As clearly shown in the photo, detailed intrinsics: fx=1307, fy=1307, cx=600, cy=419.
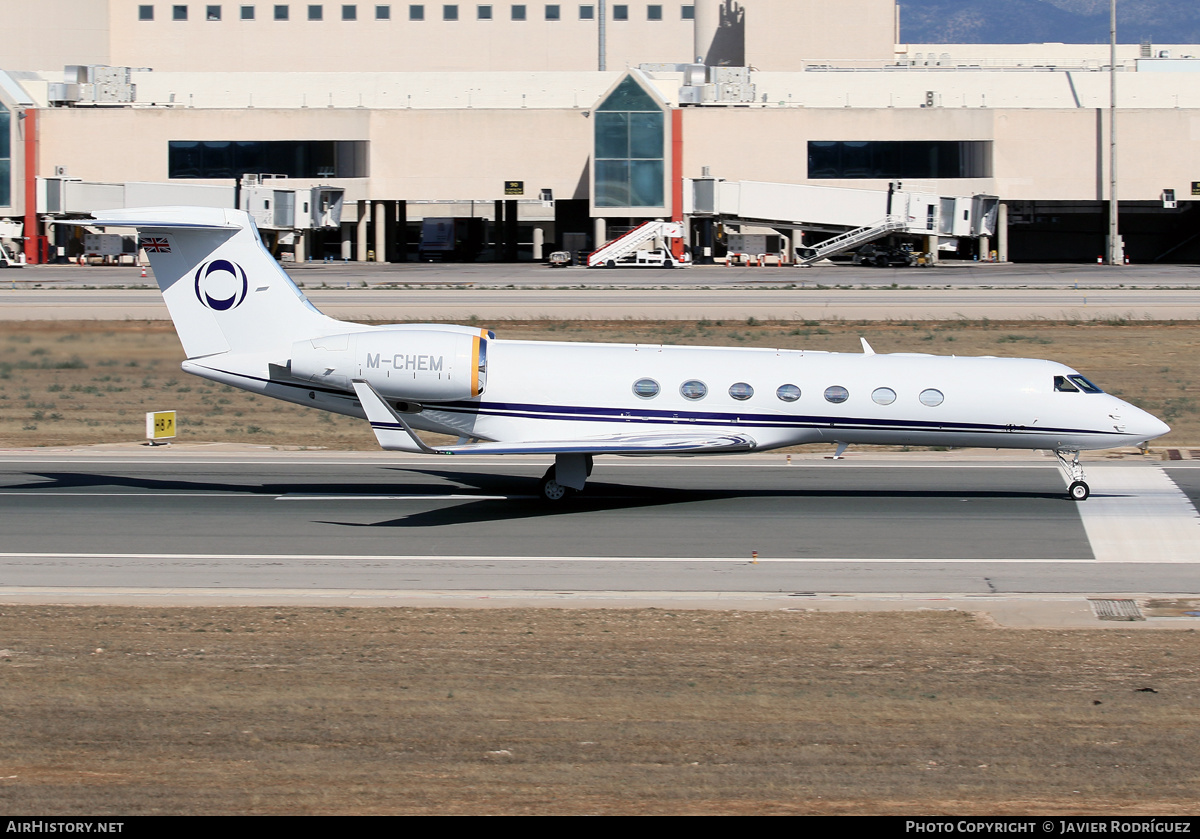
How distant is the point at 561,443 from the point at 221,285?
22.8 ft

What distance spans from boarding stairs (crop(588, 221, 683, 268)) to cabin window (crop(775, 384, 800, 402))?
191 feet

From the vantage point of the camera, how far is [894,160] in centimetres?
8944

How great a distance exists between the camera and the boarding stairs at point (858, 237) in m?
83.8

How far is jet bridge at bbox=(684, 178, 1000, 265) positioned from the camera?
83.9m

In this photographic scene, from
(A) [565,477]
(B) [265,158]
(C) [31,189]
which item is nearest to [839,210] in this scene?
(B) [265,158]

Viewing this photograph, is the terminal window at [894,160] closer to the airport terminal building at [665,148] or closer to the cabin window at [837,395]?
the airport terminal building at [665,148]

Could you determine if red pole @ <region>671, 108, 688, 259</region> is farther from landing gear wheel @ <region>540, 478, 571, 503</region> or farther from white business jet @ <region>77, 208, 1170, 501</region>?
landing gear wheel @ <region>540, 478, 571, 503</region>

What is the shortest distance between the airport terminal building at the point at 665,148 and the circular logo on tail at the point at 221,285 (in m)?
61.1

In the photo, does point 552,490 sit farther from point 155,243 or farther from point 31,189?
point 31,189

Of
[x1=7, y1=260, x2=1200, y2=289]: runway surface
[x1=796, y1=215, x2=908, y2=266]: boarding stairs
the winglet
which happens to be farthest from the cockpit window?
[x1=796, y1=215, x2=908, y2=266]: boarding stairs

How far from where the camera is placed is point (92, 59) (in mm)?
106750

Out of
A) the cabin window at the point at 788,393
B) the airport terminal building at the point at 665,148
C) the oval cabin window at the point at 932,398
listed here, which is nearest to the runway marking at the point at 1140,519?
the oval cabin window at the point at 932,398

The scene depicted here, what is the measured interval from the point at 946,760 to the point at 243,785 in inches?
235

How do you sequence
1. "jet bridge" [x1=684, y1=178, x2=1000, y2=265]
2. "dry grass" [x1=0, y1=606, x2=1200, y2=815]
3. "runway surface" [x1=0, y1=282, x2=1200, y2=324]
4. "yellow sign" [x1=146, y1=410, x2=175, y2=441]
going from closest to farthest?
1. "dry grass" [x1=0, y1=606, x2=1200, y2=815]
2. "yellow sign" [x1=146, y1=410, x2=175, y2=441]
3. "runway surface" [x1=0, y1=282, x2=1200, y2=324]
4. "jet bridge" [x1=684, y1=178, x2=1000, y2=265]
